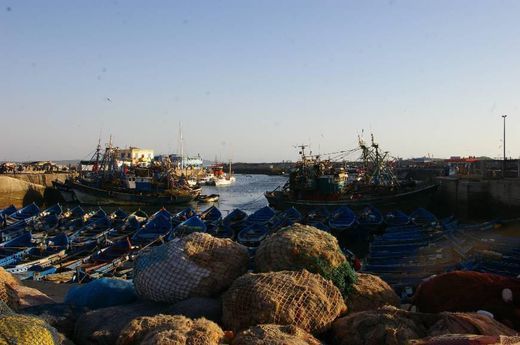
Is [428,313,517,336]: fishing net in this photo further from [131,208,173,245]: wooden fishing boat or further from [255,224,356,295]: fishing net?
[131,208,173,245]: wooden fishing boat

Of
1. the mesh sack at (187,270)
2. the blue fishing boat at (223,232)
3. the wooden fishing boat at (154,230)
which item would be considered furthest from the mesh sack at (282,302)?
the blue fishing boat at (223,232)

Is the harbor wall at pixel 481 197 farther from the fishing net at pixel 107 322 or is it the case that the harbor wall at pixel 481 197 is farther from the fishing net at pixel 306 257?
the fishing net at pixel 107 322

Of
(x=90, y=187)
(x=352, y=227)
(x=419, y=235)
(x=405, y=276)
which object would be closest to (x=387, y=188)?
(x=352, y=227)

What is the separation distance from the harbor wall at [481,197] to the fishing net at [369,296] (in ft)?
69.1

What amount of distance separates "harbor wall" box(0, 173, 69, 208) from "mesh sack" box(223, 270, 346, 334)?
4135 centimetres

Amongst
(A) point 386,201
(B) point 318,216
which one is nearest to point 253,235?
(B) point 318,216

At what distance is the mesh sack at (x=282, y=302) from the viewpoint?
4047 millimetres

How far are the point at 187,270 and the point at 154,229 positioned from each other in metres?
15.9

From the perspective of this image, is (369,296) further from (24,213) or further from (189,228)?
(24,213)

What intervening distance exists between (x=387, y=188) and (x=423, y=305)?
28918 mm

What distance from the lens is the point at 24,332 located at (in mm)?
3215

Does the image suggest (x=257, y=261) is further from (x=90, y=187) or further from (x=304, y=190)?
(x=90, y=187)

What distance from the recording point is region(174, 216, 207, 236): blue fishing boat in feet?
61.4

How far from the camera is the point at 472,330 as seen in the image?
141 inches
